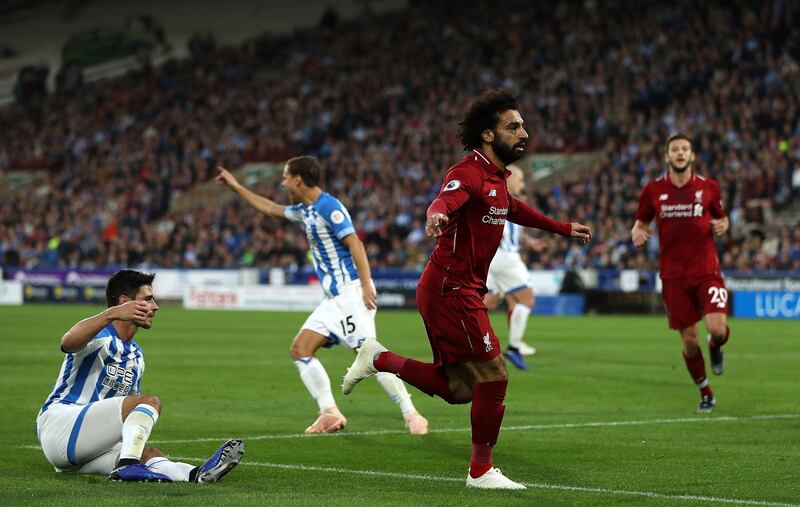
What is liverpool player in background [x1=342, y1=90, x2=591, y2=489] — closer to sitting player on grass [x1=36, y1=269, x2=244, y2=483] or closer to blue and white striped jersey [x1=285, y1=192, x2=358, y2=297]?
sitting player on grass [x1=36, y1=269, x2=244, y2=483]

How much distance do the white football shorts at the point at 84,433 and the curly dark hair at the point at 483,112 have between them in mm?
2802

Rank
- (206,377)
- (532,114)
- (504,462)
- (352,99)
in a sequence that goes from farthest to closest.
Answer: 1. (352,99)
2. (532,114)
3. (206,377)
4. (504,462)

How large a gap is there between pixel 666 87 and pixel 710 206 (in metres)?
30.6

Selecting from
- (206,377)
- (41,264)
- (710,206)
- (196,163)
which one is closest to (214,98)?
(196,163)

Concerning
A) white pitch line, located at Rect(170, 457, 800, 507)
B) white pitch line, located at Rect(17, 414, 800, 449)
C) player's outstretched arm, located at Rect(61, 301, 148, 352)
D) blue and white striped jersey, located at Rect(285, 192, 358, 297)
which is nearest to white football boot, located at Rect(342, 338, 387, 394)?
white pitch line, located at Rect(170, 457, 800, 507)

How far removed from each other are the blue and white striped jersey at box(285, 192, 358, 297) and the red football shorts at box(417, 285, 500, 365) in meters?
3.42

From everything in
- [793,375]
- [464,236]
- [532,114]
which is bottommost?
[793,375]

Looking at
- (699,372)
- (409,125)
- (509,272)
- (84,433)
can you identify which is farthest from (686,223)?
(409,125)

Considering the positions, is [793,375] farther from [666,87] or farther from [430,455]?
[666,87]

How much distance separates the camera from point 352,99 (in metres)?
52.4

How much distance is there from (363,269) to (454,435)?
5.47 feet

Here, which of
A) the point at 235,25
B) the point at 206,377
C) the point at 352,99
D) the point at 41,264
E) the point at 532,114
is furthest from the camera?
the point at 235,25

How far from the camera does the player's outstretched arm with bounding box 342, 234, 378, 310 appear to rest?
36.4 feet

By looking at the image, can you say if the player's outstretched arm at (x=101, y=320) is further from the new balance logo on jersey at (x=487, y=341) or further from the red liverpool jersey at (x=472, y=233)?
the new balance logo on jersey at (x=487, y=341)
